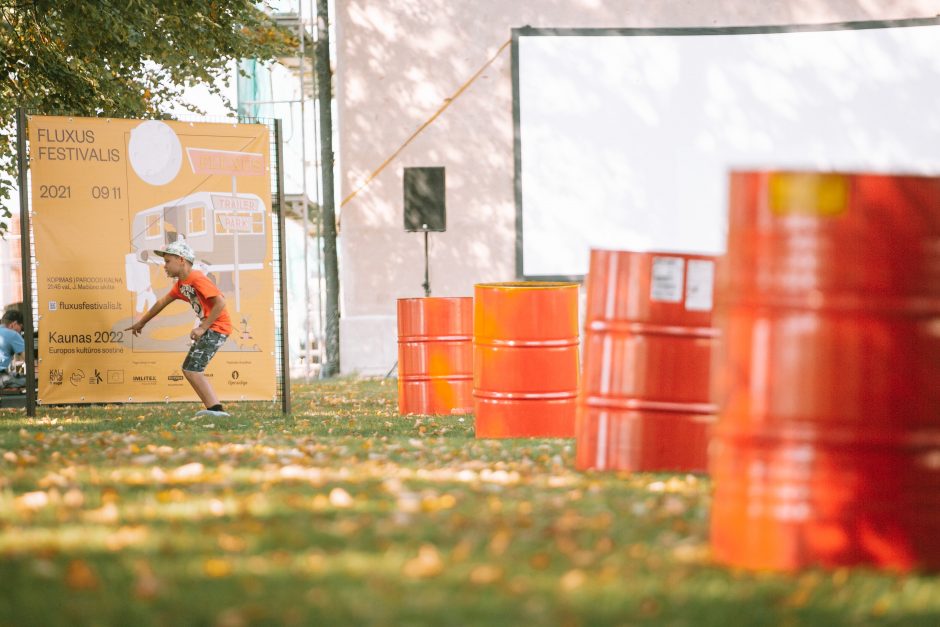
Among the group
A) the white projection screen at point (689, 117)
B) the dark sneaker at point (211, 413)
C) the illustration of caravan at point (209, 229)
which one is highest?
the white projection screen at point (689, 117)

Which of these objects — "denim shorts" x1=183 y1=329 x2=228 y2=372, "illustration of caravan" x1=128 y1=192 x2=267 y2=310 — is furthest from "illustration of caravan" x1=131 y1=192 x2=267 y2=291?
"denim shorts" x1=183 y1=329 x2=228 y2=372

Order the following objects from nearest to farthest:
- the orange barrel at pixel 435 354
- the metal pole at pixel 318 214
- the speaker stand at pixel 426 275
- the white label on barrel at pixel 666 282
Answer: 1. the white label on barrel at pixel 666 282
2. the orange barrel at pixel 435 354
3. the speaker stand at pixel 426 275
4. the metal pole at pixel 318 214

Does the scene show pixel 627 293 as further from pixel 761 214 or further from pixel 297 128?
pixel 297 128

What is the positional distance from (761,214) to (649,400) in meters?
2.44

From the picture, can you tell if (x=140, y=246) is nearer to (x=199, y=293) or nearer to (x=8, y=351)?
(x=199, y=293)

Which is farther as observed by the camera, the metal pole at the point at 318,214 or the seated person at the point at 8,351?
the metal pole at the point at 318,214

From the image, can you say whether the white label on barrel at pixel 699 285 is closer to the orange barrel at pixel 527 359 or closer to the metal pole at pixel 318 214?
the orange barrel at pixel 527 359

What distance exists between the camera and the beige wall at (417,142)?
20547mm

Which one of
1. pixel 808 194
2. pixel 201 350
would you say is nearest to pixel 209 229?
pixel 201 350

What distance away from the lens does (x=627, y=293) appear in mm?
5949

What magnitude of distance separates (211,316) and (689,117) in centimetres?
1165

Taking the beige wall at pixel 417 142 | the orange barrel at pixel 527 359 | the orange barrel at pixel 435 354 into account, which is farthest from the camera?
the beige wall at pixel 417 142

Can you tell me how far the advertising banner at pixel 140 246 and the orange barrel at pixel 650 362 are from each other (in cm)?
537

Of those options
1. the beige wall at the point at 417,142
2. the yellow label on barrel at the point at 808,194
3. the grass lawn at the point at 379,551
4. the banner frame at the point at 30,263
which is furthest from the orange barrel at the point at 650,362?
the beige wall at the point at 417,142
